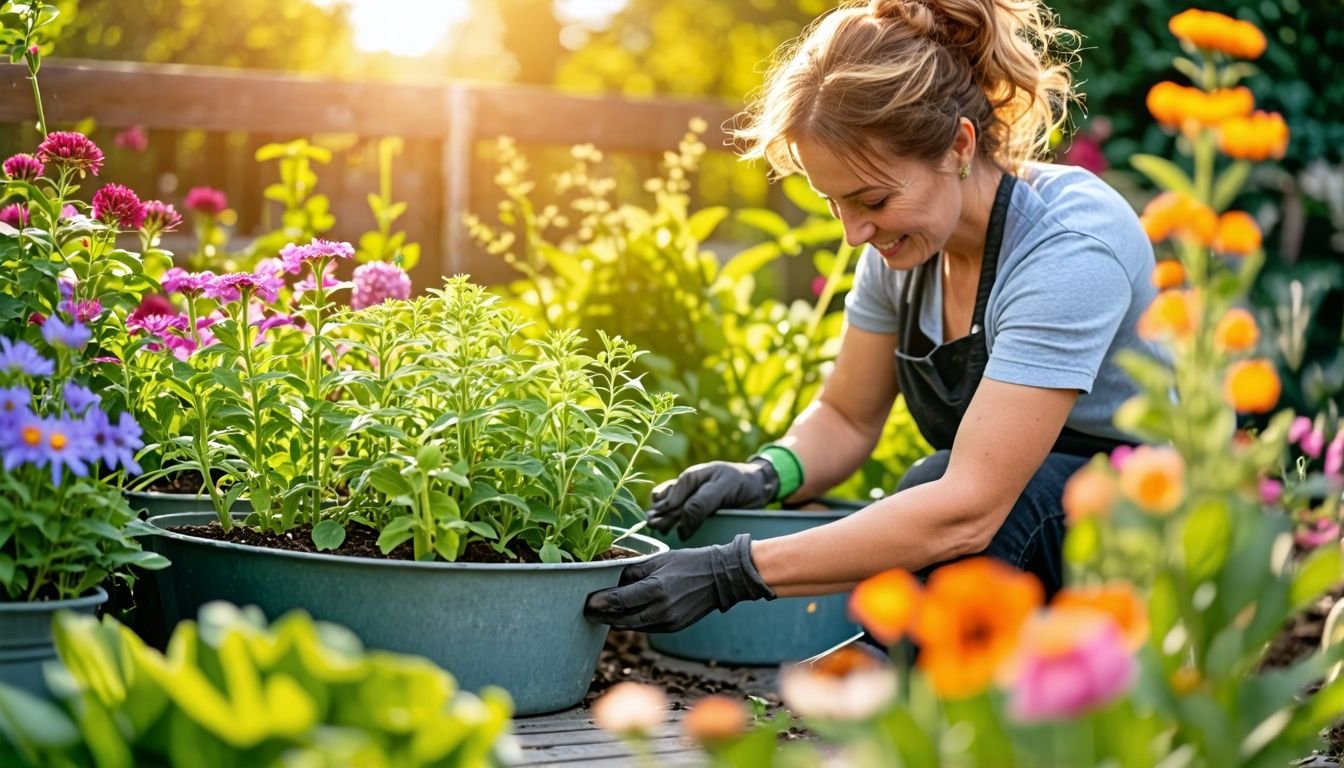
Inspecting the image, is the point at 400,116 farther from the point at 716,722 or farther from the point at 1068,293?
the point at 716,722

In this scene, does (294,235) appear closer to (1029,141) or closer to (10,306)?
(10,306)

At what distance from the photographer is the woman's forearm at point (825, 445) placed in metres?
2.50

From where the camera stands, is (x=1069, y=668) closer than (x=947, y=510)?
Yes

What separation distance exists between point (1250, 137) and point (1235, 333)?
5.7 inches

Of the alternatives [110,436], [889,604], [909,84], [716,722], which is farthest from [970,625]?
[909,84]

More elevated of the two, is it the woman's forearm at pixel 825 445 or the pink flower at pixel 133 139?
the pink flower at pixel 133 139

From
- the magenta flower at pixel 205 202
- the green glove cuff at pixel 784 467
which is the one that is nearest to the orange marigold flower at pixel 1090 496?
the green glove cuff at pixel 784 467

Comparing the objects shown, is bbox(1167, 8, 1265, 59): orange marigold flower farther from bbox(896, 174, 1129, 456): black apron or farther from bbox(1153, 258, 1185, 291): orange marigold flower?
bbox(896, 174, 1129, 456): black apron

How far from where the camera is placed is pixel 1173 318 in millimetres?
1025

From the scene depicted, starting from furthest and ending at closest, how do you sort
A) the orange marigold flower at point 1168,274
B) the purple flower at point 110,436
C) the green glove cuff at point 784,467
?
the green glove cuff at point 784,467 → the purple flower at point 110,436 → the orange marigold flower at point 1168,274

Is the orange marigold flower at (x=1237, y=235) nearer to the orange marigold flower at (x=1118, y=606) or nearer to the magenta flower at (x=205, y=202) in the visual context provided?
the orange marigold flower at (x=1118, y=606)

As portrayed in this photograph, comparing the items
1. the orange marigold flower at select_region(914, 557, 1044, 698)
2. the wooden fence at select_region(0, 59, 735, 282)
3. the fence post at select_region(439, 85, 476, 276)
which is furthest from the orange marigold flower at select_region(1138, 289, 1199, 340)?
the fence post at select_region(439, 85, 476, 276)

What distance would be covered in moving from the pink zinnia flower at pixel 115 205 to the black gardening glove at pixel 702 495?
0.94m

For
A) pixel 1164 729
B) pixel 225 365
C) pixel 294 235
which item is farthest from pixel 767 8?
pixel 1164 729
